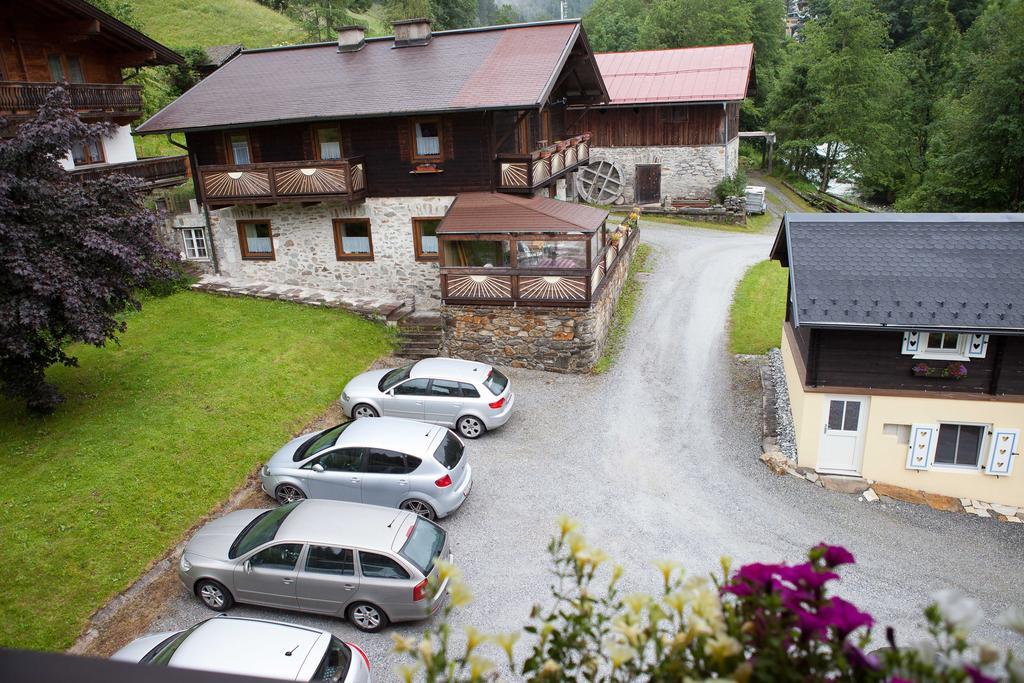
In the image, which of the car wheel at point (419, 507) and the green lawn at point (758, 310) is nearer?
the car wheel at point (419, 507)

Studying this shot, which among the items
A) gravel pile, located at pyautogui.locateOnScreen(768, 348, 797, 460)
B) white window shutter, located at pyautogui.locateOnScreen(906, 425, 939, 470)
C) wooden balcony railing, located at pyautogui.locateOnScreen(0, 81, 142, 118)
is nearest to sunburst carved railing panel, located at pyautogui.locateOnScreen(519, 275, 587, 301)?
gravel pile, located at pyautogui.locateOnScreen(768, 348, 797, 460)

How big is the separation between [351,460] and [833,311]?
9.68 meters

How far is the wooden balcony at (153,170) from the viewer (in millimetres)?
23797

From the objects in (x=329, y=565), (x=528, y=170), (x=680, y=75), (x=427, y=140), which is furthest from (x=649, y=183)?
(x=329, y=565)

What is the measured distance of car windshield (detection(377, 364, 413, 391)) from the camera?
1683 cm

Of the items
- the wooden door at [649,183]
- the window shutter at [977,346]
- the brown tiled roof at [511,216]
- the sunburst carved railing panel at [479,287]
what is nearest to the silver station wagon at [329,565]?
the sunburst carved railing panel at [479,287]

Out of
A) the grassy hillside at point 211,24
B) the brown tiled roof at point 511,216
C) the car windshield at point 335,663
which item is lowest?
the car windshield at point 335,663

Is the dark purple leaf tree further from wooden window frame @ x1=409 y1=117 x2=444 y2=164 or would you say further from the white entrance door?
the white entrance door

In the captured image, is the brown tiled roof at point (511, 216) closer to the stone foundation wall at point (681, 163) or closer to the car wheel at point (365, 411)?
the car wheel at point (365, 411)

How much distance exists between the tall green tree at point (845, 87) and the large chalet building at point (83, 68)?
36724mm

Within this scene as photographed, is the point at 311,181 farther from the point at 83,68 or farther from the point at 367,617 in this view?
the point at 367,617

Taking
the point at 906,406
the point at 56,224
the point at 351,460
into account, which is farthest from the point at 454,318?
the point at 906,406

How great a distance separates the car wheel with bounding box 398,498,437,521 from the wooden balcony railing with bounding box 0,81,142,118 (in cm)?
1439

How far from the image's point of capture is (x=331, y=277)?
923 inches
